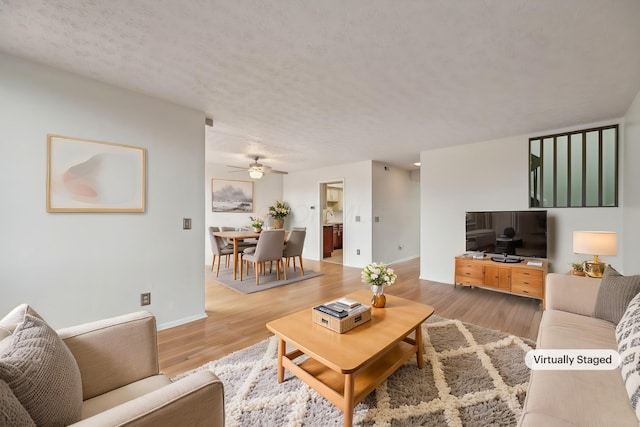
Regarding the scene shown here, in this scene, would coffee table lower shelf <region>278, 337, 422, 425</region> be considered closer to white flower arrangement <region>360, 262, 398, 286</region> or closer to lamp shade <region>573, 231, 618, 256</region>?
white flower arrangement <region>360, 262, 398, 286</region>

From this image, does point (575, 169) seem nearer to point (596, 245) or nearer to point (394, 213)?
point (596, 245)

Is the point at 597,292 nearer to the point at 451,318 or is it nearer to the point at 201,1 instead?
the point at 451,318

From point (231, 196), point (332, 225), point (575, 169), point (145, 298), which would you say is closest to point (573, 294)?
point (575, 169)

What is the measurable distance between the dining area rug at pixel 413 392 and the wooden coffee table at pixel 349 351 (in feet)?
0.41

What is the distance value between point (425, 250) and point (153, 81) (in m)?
4.41

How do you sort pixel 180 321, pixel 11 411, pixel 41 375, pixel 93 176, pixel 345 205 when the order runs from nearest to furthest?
pixel 11 411 < pixel 41 375 < pixel 93 176 < pixel 180 321 < pixel 345 205

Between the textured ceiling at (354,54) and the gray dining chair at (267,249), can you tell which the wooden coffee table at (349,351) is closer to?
the textured ceiling at (354,54)

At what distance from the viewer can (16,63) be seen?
195 cm

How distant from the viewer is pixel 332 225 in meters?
7.38

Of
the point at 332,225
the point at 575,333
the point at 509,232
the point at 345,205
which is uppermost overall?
the point at 345,205

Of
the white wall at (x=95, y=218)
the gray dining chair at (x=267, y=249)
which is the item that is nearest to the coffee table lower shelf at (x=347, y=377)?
the white wall at (x=95, y=218)

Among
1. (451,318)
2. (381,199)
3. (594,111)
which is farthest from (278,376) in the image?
(381,199)

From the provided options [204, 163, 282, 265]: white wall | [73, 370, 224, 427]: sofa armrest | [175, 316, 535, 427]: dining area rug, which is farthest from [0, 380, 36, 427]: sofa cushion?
[204, 163, 282, 265]: white wall

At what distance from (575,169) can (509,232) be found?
1.07 metres
